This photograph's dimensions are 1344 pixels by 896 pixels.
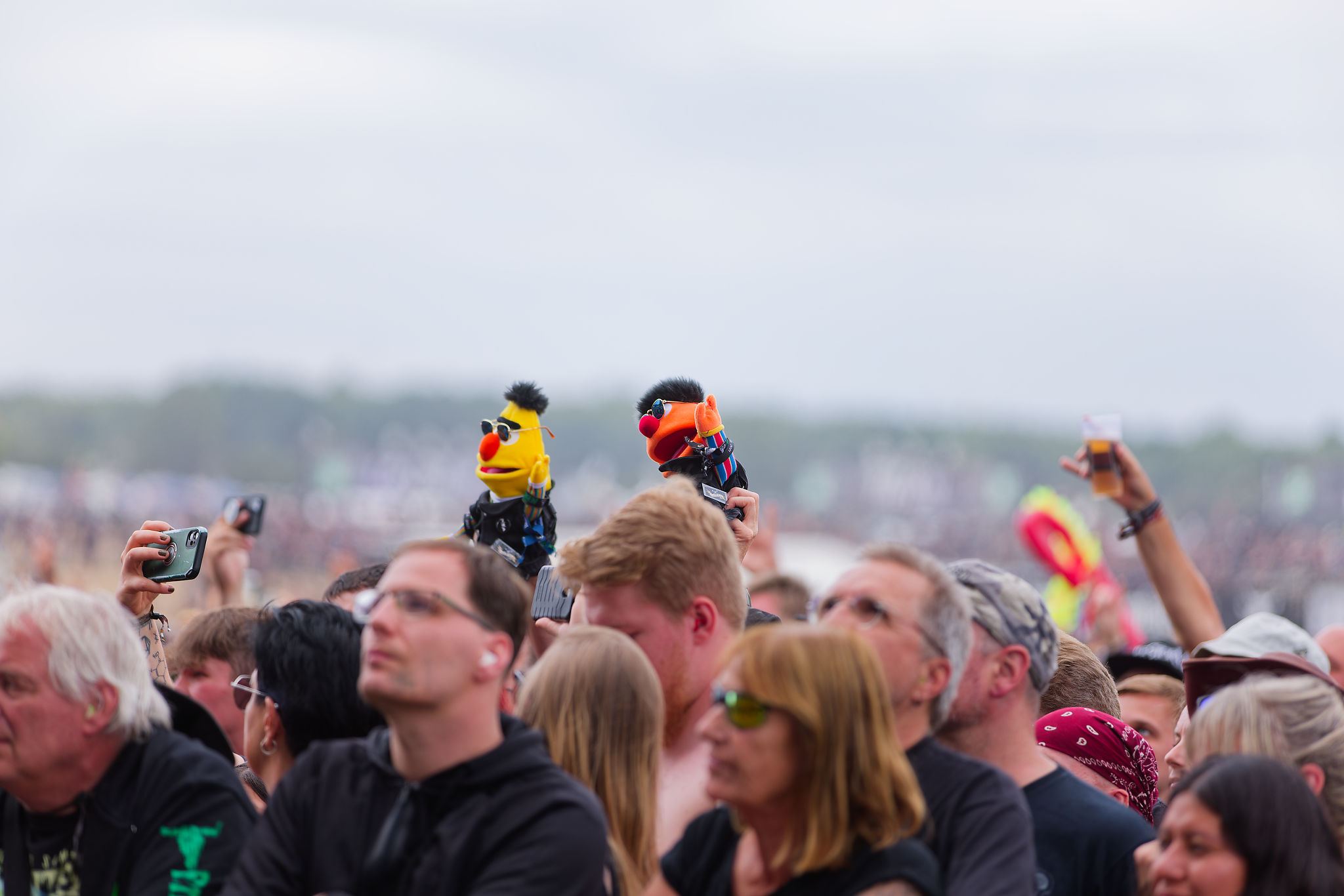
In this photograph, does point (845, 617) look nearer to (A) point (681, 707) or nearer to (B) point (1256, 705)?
(A) point (681, 707)

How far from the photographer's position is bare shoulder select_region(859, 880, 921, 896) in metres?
2.42

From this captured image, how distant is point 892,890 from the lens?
243 centimetres

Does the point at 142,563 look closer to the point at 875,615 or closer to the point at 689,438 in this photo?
the point at 689,438

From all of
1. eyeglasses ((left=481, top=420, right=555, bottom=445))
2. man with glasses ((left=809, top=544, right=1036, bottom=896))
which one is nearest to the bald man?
man with glasses ((left=809, top=544, right=1036, bottom=896))

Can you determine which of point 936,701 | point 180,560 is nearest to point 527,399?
point 180,560

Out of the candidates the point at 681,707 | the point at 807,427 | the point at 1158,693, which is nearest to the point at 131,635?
the point at 681,707

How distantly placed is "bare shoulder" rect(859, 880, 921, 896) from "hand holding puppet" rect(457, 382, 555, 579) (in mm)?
2319

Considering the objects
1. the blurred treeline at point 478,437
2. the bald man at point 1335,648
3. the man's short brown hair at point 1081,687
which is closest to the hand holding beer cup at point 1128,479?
the man's short brown hair at point 1081,687

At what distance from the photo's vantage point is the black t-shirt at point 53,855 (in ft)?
9.72

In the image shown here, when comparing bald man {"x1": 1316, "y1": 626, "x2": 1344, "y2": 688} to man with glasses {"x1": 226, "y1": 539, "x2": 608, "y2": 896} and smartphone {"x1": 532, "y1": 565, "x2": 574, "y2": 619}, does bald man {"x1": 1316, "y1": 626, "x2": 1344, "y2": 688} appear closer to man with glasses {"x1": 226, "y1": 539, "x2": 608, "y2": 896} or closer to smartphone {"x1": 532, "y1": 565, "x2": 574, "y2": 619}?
smartphone {"x1": 532, "y1": 565, "x2": 574, "y2": 619}

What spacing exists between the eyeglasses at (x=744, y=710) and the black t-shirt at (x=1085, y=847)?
0.97 meters

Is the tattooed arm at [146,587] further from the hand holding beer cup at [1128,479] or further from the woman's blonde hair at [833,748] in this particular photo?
the hand holding beer cup at [1128,479]

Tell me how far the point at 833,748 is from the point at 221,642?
99.7 inches

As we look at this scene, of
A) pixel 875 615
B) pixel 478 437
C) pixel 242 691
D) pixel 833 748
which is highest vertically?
pixel 875 615
